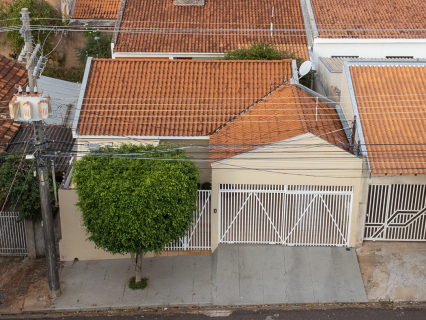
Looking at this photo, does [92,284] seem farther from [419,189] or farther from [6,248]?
[419,189]

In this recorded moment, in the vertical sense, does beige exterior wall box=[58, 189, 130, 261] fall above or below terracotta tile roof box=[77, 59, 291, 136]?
below

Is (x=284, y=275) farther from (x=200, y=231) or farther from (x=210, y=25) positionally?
(x=210, y=25)

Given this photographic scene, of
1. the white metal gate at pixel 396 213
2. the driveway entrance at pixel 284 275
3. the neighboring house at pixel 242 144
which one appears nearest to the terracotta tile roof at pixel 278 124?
the neighboring house at pixel 242 144

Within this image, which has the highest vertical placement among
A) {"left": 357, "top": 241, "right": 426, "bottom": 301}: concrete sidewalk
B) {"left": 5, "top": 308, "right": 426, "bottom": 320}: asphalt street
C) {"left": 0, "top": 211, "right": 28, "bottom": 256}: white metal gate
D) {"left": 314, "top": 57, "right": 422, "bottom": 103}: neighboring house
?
{"left": 314, "top": 57, "right": 422, "bottom": 103}: neighboring house

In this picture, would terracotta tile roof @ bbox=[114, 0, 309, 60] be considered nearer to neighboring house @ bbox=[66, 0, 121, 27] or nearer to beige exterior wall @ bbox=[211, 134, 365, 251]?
neighboring house @ bbox=[66, 0, 121, 27]

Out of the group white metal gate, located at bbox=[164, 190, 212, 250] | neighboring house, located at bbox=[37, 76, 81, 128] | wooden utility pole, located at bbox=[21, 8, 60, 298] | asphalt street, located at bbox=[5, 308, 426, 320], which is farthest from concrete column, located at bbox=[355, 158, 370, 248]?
neighboring house, located at bbox=[37, 76, 81, 128]

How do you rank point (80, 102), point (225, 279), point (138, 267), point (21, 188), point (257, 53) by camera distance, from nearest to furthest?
point (138, 267)
point (225, 279)
point (21, 188)
point (80, 102)
point (257, 53)

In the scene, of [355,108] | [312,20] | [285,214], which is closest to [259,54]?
[312,20]

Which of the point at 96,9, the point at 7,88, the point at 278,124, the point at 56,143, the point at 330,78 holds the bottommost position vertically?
the point at 56,143

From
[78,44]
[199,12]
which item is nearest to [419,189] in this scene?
[199,12]
